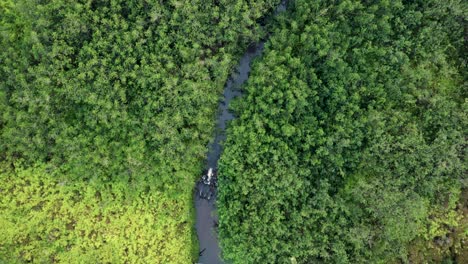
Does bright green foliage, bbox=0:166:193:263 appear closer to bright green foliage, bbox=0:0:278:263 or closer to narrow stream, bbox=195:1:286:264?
bright green foliage, bbox=0:0:278:263

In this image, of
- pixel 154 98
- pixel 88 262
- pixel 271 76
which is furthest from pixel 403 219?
pixel 88 262

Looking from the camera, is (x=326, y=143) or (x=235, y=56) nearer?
(x=326, y=143)

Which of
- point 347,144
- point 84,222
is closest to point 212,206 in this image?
point 84,222

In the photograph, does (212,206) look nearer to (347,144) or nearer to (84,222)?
(84,222)

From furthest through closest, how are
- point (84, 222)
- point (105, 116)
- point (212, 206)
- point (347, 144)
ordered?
point (212, 206) → point (84, 222) → point (347, 144) → point (105, 116)

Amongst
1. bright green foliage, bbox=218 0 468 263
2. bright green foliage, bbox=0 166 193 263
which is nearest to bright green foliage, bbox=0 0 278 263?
bright green foliage, bbox=0 166 193 263

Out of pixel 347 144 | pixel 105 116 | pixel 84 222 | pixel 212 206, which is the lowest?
pixel 212 206

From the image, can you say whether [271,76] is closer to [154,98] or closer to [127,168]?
[154,98]
